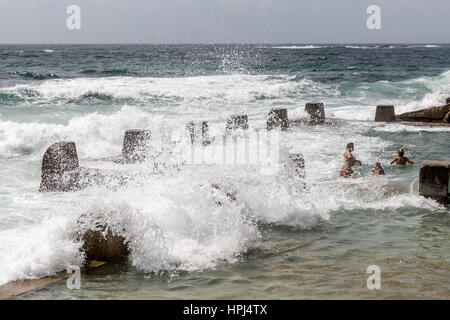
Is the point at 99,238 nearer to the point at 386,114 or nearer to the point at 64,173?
the point at 64,173

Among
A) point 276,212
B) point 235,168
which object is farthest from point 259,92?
point 276,212

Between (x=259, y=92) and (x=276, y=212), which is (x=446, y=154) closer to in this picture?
(x=276, y=212)

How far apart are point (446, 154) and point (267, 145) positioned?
4956 mm

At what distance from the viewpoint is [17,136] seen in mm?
14867

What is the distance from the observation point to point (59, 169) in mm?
9812

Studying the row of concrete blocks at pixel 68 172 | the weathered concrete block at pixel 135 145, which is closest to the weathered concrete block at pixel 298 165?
the row of concrete blocks at pixel 68 172

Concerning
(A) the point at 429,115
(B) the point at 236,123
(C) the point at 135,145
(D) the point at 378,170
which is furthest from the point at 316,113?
(C) the point at 135,145

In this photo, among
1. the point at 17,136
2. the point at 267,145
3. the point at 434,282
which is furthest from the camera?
the point at 17,136

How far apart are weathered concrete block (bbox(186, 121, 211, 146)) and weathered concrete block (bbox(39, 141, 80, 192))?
14.4 ft

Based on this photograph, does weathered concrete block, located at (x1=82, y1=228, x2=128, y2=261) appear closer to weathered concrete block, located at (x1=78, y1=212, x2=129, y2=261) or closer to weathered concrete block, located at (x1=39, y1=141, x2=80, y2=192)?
weathered concrete block, located at (x1=78, y1=212, x2=129, y2=261)

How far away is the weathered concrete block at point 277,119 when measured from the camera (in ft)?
56.7

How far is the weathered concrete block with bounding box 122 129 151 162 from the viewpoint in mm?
11539

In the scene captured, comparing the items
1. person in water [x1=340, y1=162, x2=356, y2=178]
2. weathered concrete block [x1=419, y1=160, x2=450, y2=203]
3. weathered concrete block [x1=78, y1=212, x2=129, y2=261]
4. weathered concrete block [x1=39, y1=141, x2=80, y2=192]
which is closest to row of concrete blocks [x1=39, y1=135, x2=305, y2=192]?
weathered concrete block [x1=39, y1=141, x2=80, y2=192]

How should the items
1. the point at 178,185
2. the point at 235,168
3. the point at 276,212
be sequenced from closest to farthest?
the point at 178,185, the point at 276,212, the point at 235,168
